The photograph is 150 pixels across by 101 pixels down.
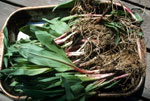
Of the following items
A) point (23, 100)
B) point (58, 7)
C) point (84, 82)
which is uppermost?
point (58, 7)

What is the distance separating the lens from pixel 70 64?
36.6 inches

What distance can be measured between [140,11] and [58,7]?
424mm

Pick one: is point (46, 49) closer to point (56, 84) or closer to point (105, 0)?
point (56, 84)

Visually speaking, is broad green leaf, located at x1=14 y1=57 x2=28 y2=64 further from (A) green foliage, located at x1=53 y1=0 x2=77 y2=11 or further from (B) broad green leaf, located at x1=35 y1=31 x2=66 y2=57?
(A) green foliage, located at x1=53 y1=0 x2=77 y2=11

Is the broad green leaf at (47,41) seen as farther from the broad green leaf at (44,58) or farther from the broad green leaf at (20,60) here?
the broad green leaf at (20,60)

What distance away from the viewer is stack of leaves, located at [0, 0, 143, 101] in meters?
0.91

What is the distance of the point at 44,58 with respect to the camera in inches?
35.8

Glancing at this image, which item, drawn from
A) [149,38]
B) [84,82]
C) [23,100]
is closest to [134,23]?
[149,38]

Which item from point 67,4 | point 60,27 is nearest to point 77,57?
point 60,27

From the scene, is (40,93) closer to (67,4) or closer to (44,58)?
(44,58)

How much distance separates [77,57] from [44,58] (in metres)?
0.15

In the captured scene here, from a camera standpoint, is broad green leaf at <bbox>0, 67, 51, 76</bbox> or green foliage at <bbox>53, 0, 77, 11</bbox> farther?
green foliage at <bbox>53, 0, 77, 11</bbox>

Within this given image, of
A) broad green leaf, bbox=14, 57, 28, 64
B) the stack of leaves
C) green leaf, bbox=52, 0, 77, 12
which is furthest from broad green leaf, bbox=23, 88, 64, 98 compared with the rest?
green leaf, bbox=52, 0, 77, 12

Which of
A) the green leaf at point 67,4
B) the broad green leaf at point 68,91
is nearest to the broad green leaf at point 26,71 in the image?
the broad green leaf at point 68,91
